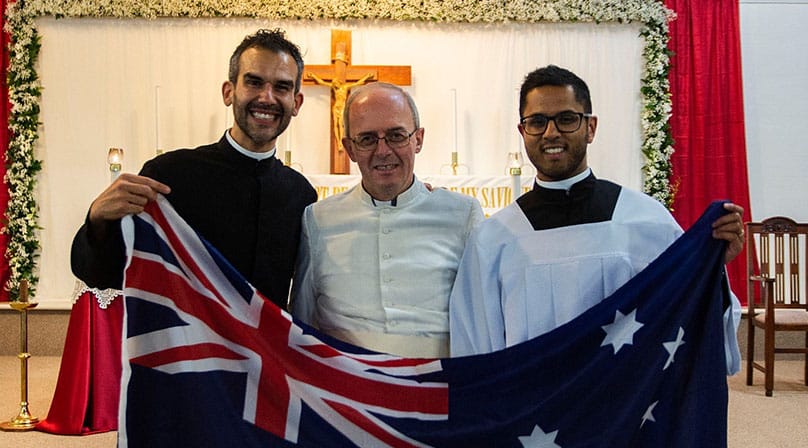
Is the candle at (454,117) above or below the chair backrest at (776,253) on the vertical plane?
above

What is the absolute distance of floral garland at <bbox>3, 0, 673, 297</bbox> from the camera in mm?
7676

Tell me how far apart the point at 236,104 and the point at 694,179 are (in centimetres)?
625

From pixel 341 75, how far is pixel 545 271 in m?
5.33

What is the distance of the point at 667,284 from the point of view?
2314mm

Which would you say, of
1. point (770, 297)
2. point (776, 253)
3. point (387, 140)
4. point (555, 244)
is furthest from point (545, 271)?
point (776, 253)

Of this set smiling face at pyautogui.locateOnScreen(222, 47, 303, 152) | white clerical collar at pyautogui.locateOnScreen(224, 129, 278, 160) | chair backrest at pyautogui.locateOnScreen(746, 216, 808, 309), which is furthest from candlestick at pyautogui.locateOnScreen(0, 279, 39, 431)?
chair backrest at pyautogui.locateOnScreen(746, 216, 808, 309)

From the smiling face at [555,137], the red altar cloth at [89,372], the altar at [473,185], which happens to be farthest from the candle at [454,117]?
the smiling face at [555,137]

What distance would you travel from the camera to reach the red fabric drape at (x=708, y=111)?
310 inches

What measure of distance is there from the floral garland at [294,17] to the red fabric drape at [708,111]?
17 centimetres

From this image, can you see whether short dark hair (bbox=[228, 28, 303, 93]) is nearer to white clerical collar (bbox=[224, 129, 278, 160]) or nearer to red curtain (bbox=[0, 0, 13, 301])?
white clerical collar (bbox=[224, 129, 278, 160])

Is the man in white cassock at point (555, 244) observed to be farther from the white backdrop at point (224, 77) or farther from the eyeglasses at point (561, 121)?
the white backdrop at point (224, 77)

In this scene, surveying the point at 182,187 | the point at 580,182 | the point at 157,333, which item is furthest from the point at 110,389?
the point at 580,182

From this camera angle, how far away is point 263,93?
2660mm

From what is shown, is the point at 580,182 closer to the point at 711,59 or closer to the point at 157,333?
the point at 157,333
